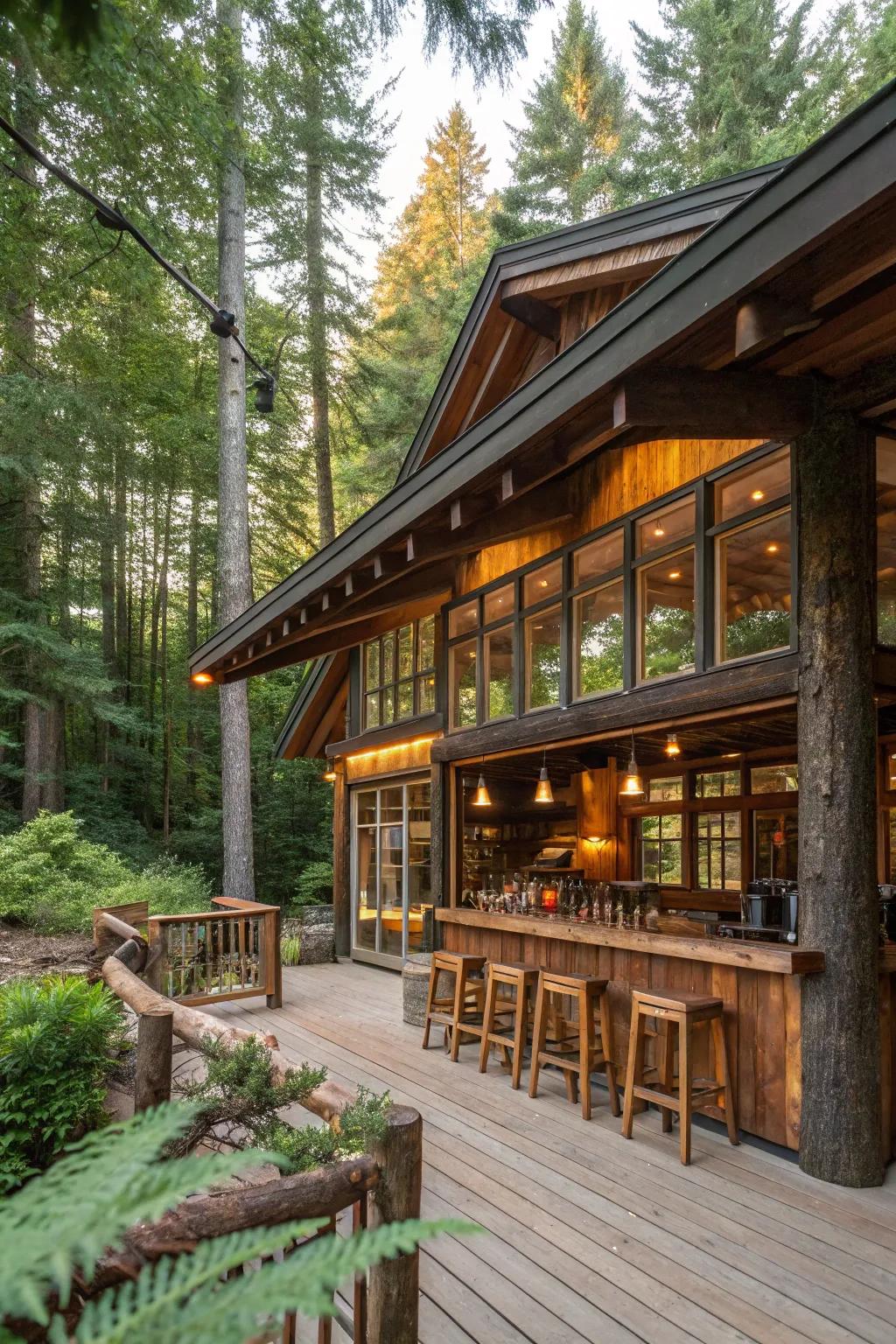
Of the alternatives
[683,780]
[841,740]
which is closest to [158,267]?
[683,780]

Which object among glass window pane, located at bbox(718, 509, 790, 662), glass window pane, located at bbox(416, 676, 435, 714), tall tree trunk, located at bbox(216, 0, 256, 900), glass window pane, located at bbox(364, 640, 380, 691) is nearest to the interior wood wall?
glass window pane, located at bbox(718, 509, 790, 662)

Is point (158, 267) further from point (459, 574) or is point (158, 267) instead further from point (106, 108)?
point (459, 574)

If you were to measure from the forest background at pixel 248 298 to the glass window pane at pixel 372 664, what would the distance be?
4.95 metres

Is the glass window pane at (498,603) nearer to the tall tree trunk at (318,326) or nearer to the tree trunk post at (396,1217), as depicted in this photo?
the tree trunk post at (396,1217)

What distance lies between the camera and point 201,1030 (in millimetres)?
3688

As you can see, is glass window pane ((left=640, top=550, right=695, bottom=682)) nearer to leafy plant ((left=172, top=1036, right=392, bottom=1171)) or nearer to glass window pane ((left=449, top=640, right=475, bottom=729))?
glass window pane ((left=449, top=640, right=475, bottom=729))

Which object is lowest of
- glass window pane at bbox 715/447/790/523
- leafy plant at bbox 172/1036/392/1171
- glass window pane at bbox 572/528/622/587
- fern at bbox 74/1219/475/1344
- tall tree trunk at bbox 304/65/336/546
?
leafy plant at bbox 172/1036/392/1171

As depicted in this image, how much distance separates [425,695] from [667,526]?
12.8 ft

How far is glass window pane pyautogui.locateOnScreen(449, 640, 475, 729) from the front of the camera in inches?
296

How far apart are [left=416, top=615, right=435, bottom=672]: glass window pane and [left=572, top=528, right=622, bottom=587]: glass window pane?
8.85 ft

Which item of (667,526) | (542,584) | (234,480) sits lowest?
(542,584)

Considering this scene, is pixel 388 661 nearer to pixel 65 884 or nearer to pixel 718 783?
pixel 718 783

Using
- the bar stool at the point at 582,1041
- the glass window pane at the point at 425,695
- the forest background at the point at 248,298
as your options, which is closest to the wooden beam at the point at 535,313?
the glass window pane at the point at 425,695

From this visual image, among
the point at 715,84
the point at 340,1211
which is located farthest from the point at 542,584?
the point at 715,84
